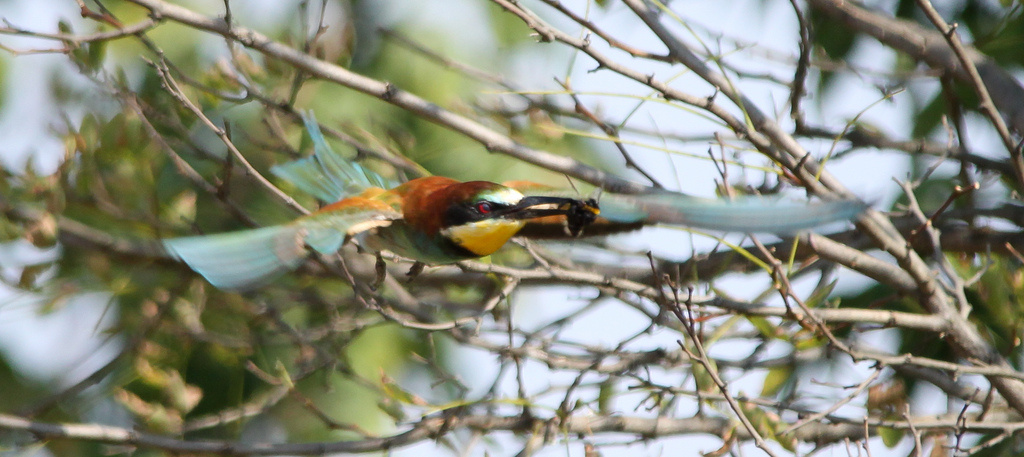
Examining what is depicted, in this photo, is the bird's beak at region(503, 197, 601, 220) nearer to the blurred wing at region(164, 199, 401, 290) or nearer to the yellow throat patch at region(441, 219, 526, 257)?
the yellow throat patch at region(441, 219, 526, 257)

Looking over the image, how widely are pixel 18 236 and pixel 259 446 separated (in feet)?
3.34

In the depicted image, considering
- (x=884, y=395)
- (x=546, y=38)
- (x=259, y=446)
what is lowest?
(x=259, y=446)

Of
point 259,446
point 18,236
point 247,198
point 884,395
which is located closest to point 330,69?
point 259,446

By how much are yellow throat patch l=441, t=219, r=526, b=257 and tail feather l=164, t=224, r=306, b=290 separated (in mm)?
401

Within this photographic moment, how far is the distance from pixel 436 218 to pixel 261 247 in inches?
19.1

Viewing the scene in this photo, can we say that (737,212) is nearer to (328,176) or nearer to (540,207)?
(540,207)

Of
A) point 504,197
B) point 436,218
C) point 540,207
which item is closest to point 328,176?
point 436,218

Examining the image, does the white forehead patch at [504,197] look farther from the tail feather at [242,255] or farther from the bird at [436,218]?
the tail feather at [242,255]

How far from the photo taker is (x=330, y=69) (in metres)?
2.09

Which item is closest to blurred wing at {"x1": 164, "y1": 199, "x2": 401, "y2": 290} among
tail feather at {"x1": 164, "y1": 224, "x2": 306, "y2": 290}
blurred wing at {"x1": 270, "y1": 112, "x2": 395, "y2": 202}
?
tail feather at {"x1": 164, "y1": 224, "x2": 306, "y2": 290}

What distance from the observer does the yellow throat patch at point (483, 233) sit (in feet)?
7.06

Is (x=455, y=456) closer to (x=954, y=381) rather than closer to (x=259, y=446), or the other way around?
(x=259, y=446)

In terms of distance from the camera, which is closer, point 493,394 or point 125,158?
point 493,394

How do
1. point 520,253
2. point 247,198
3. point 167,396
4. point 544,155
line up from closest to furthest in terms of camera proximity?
point 544,155 < point 167,396 < point 520,253 < point 247,198
